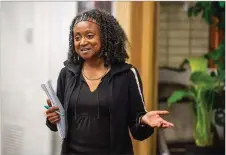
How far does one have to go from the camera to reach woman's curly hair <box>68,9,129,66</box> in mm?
735

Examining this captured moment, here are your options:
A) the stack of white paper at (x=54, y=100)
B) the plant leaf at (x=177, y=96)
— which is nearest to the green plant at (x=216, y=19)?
the plant leaf at (x=177, y=96)

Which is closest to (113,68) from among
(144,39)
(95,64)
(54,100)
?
(95,64)

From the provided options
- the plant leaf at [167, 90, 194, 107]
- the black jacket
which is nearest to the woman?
the black jacket

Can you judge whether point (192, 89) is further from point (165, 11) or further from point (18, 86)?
point (18, 86)

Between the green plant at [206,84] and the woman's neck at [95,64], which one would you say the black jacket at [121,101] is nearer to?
the woman's neck at [95,64]

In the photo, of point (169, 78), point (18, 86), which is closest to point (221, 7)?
point (169, 78)

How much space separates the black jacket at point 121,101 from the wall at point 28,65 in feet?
0.47

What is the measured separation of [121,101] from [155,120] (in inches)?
3.6

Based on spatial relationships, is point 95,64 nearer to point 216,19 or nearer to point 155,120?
point 155,120

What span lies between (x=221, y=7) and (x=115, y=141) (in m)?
0.74

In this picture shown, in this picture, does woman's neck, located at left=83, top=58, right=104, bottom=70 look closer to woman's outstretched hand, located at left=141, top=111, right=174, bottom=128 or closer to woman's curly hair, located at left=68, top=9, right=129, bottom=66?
woman's curly hair, located at left=68, top=9, right=129, bottom=66

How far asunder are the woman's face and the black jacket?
5cm

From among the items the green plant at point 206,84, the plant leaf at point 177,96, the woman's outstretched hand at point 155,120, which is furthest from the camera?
the green plant at point 206,84

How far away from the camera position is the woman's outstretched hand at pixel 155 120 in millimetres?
676
